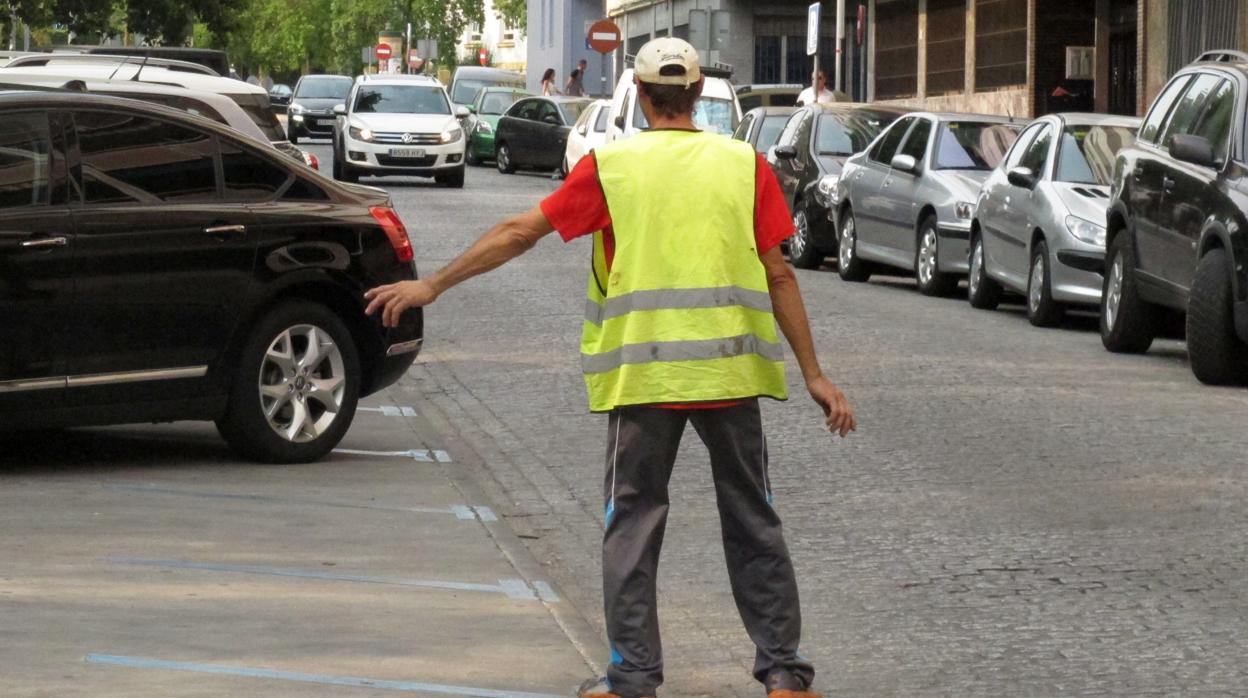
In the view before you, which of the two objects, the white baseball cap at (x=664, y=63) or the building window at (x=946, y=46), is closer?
the white baseball cap at (x=664, y=63)

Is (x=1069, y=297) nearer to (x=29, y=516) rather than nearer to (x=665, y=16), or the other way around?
(x=29, y=516)

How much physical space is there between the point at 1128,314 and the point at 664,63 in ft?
32.9

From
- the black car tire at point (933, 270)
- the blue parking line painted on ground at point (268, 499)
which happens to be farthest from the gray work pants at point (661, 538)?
the black car tire at point (933, 270)

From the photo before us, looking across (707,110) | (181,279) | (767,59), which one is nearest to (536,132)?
(707,110)

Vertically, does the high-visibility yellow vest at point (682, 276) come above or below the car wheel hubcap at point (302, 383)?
above

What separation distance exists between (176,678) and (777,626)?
1591mm

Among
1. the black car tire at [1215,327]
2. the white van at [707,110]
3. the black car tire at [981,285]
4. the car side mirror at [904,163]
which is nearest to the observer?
the black car tire at [1215,327]

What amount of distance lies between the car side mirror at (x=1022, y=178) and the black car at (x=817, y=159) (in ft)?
16.3

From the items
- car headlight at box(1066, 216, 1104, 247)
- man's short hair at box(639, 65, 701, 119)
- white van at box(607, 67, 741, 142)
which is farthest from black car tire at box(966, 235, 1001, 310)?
white van at box(607, 67, 741, 142)

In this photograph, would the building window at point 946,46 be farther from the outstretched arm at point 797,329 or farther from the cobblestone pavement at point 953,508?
the outstretched arm at point 797,329

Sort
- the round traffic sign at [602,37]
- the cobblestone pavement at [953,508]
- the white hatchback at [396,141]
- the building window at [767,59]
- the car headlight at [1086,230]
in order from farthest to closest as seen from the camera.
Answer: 1. the building window at [767,59]
2. the round traffic sign at [602,37]
3. the white hatchback at [396,141]
4. the car headlight at [1086,230]
5. the cobblestone pavement at [953,508]

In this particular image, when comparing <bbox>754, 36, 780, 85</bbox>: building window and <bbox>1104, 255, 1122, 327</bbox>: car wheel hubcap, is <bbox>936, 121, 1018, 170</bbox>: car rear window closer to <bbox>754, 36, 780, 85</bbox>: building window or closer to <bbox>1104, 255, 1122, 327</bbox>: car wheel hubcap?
<bbox>1104, 255, 1122, 327</bbox>: car wheel hubcap

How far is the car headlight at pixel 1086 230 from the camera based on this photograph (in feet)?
55.1

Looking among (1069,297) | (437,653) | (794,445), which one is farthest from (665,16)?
(437,653)
